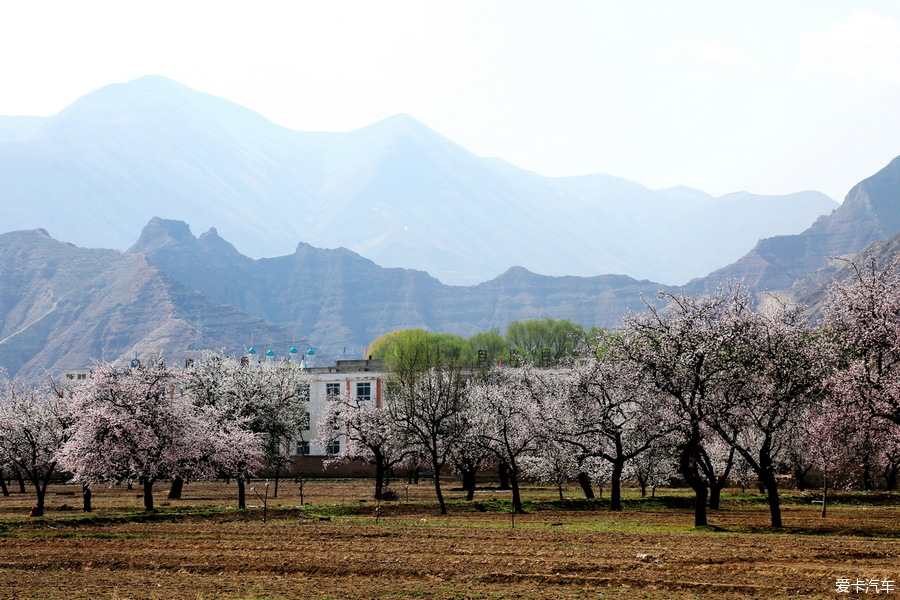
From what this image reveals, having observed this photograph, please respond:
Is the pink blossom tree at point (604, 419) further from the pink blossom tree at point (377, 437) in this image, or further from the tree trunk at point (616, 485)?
the pink blossom tree at point (377, 437)

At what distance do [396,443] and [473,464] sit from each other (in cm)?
751

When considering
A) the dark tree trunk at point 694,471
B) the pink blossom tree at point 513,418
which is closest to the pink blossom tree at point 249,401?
the pink blossom tree at point 513,418

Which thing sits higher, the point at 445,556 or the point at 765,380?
the point at 765,380

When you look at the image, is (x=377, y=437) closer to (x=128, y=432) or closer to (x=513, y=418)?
(x=513, y=418)

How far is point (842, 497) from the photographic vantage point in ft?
224

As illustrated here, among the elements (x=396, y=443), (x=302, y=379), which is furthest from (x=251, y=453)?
(x=302, y=379)

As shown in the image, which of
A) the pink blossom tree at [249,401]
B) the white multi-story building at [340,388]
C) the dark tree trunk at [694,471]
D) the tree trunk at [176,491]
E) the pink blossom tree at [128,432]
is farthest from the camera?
the white multi-story building at [340,388]

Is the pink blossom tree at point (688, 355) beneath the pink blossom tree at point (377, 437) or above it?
above

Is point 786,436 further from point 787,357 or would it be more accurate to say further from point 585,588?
point 585,588

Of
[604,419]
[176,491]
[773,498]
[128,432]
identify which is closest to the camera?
[773,498]

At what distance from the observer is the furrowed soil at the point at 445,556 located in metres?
26.7

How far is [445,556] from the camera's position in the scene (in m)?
33.4

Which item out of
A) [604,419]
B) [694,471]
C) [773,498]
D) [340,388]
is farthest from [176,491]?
[340,388]

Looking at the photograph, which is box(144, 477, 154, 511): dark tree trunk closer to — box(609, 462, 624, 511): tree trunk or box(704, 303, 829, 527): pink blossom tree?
box(609, 462, 624, 511): tree trunk
